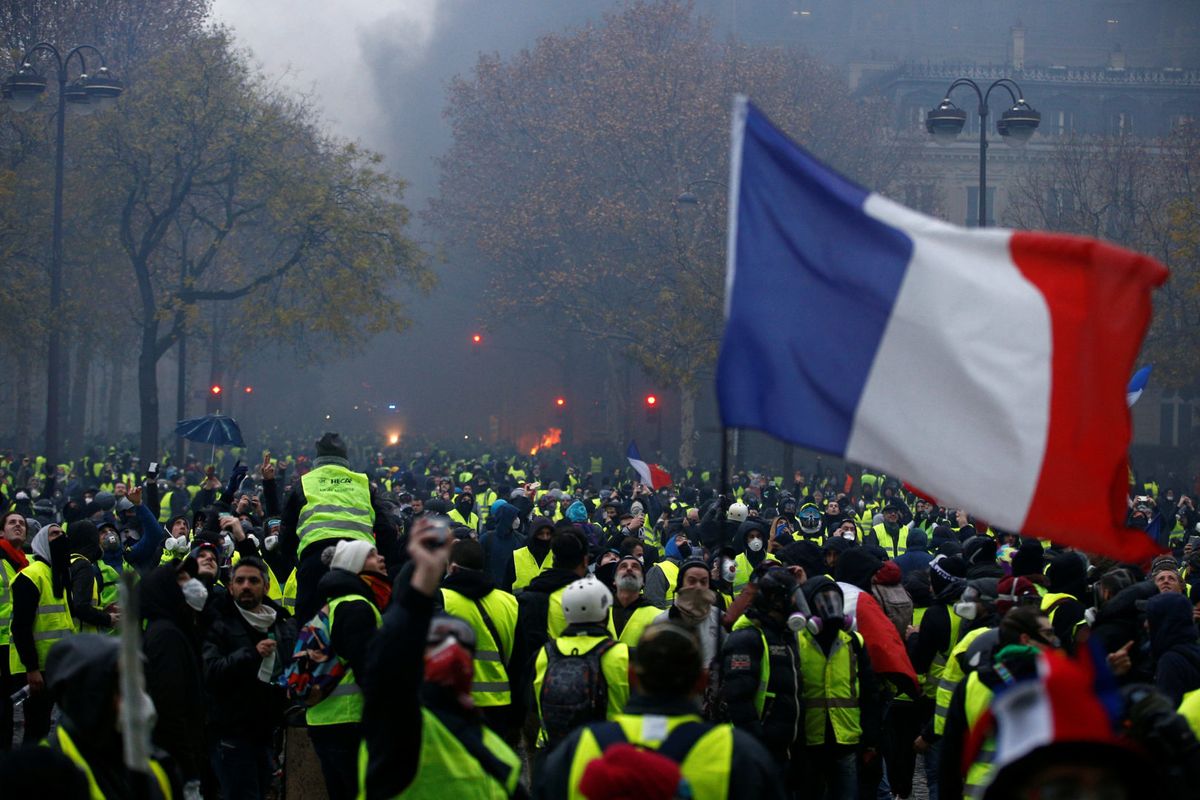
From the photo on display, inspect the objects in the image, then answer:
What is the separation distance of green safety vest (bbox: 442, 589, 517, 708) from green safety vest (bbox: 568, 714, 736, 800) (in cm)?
340

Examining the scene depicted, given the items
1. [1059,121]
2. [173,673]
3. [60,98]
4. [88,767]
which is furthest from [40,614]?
[1059,121]

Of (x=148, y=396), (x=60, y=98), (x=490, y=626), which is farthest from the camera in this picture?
(x=148, y=396)

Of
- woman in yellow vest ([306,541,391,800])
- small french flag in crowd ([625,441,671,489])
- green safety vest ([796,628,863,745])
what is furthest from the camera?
small french flag in crowd ([625,441,671,489])

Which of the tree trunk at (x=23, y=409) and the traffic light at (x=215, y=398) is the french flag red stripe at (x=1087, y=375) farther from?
the tree trunk at (x=23, y=409)

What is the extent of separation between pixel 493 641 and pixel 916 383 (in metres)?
3.41

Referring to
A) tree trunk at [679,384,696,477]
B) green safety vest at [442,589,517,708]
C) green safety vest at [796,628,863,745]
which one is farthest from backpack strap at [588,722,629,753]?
tree trunk at [679,384,696,477]

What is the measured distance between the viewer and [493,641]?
816cm

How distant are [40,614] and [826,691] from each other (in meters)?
5.12

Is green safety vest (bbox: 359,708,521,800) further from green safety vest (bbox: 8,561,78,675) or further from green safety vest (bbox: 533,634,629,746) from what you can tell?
green safety vest (bbox: 8,561,78,675)

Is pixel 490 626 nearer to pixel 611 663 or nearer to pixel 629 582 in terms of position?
pixel 629 582

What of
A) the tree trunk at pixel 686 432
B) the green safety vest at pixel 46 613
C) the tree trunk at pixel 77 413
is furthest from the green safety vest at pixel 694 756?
the tree trunk at pixel 77 413

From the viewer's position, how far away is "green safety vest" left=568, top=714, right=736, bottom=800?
4.59 m

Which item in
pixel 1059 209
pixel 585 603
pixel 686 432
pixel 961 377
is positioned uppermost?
pixel 1059 209

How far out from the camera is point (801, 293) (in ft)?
18.2
